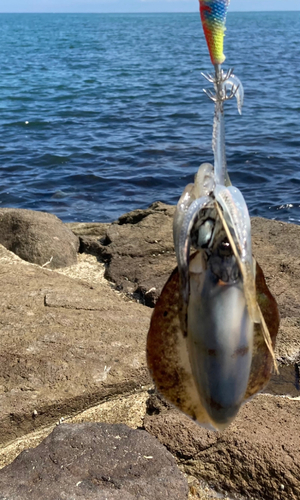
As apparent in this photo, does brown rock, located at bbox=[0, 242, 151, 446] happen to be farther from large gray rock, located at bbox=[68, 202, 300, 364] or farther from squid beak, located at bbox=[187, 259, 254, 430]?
squid beak, located at bbox=[187, 259, 254, 430]

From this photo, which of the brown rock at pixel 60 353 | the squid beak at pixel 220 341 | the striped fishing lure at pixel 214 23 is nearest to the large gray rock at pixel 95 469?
the brown rock at pixel 60 353

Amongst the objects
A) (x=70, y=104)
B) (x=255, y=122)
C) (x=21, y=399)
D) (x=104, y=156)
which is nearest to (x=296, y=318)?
(x=21, y=399)

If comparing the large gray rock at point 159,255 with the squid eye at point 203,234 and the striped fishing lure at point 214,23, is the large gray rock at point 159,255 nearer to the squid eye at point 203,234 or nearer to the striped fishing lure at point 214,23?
the squid eye at point 203,234

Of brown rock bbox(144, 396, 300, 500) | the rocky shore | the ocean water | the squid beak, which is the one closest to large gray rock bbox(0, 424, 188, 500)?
the rocky shore

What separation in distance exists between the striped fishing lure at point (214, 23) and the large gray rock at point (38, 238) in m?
5.39

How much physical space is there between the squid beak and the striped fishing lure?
0.56 metres

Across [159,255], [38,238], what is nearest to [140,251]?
[159,255]

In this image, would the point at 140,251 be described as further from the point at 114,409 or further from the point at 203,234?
the point at 203,234

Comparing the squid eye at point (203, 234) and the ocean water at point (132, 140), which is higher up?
the squid eye at point (203, 234)

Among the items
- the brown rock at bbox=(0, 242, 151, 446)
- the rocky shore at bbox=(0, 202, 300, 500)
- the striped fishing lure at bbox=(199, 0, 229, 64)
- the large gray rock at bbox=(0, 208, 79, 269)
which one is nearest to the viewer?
the striped fishing lure at bbox=(199, 0, 229, 64)

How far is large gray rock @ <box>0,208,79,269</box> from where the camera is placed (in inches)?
267

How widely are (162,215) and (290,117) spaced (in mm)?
11171

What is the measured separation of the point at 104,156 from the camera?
14242 millimetres

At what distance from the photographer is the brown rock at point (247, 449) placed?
125 inches
